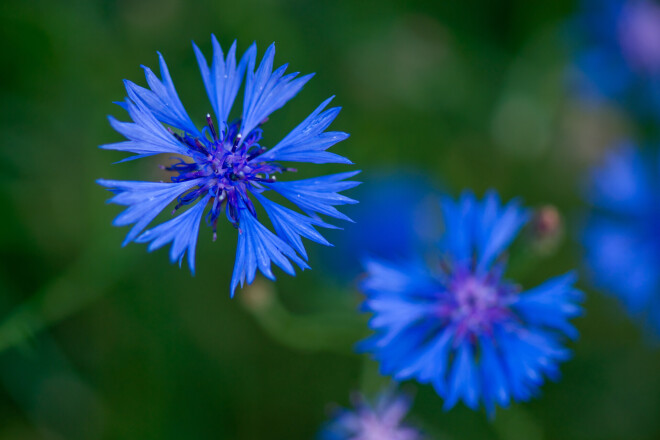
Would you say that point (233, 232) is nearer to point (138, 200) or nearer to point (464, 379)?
point (464, 379)

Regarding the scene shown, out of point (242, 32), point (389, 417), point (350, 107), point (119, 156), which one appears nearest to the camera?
point (389, 417)

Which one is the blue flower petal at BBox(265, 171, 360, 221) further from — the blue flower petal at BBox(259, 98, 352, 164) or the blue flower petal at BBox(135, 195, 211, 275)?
the blue flower petal at BBox(135, 195, 211, 275)

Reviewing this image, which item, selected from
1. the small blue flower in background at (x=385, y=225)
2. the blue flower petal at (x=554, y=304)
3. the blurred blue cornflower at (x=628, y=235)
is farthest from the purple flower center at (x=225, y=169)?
the blurred blue cornflower at (x=628, y=235)

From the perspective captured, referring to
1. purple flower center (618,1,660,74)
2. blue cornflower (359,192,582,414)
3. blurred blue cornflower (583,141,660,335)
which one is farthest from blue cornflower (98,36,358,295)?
purple flower center (618,1,660,74)

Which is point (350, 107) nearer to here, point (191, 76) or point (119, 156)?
point (191, 76)

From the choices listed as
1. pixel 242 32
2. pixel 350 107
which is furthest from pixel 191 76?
pixel 350 107

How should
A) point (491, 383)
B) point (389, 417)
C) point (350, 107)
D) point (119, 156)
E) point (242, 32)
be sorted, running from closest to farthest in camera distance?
point (491, 383)
point (389, 417)
point (119, 156)
point (242, 32)
point (350, 107)

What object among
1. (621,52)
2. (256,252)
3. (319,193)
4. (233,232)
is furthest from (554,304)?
(621,52)
